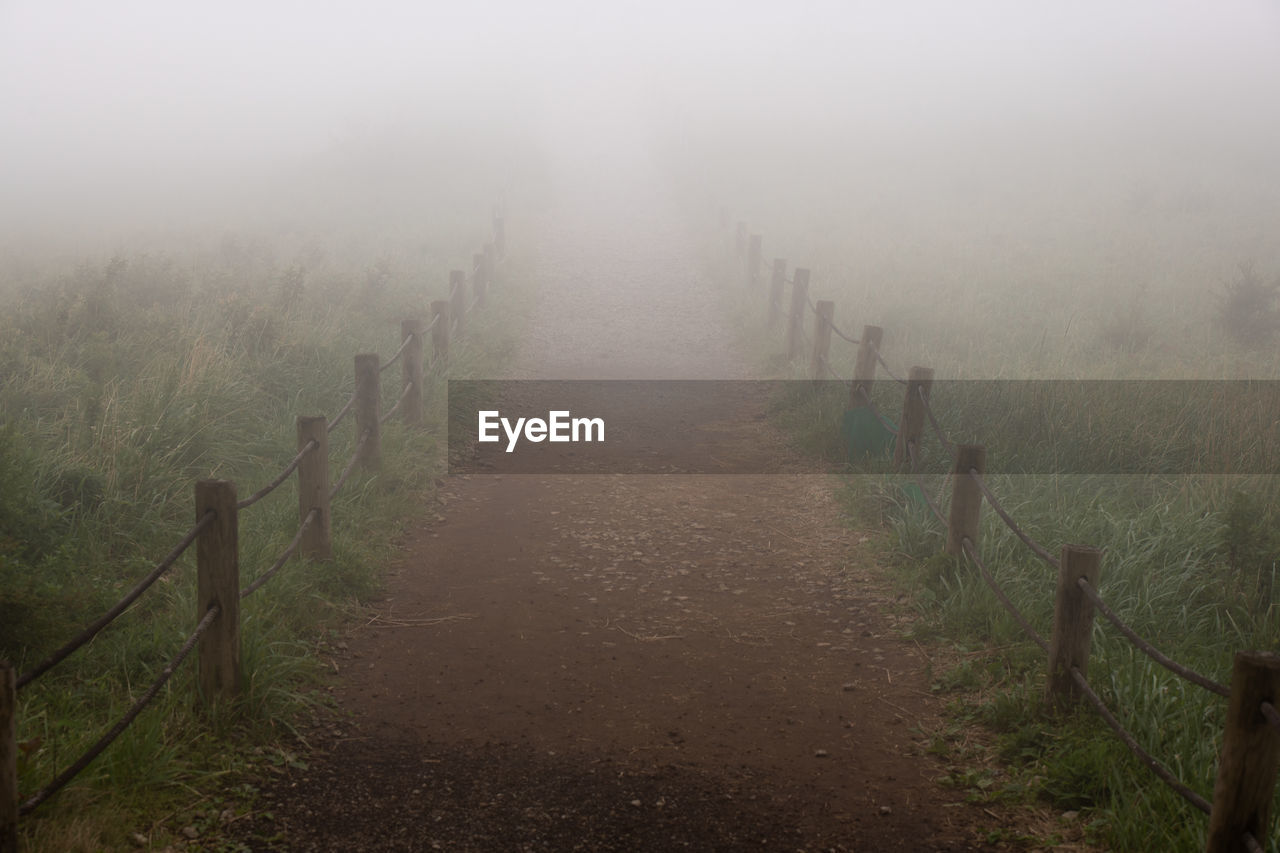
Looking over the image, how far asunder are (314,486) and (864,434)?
199 inches

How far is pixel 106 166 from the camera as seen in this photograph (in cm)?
3200

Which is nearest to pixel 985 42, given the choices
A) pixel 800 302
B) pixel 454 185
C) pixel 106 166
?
pixel 454 185

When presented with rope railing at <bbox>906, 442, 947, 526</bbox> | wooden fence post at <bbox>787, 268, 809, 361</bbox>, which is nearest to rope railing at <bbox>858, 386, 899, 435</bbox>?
rope railing at <bbox>906, 442, 947, 526</bbox>

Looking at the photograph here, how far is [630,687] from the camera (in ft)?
17.4

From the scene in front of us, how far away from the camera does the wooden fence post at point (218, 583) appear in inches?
173

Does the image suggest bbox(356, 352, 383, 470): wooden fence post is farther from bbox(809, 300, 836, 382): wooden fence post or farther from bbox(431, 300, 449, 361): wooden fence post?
bbox(809, 300, 836, 382): wooden fence post

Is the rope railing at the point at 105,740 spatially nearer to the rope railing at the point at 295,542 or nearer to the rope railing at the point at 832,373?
the rope railing at the point at 295,542

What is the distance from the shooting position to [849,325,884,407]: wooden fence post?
30.9ft

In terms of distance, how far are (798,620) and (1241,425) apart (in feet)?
15.7

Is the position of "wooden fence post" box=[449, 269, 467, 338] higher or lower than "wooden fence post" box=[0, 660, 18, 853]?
higher

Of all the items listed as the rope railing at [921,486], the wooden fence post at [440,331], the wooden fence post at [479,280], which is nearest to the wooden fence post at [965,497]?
the rope railing at [921,486]

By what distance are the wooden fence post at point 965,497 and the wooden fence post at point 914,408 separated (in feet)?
5.96

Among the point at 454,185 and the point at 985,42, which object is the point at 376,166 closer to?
the point at 454,185

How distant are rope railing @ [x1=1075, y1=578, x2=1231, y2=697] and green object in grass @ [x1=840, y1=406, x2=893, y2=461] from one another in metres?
4.53
